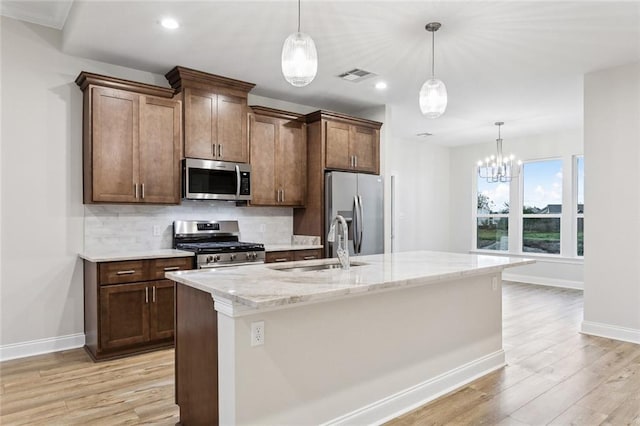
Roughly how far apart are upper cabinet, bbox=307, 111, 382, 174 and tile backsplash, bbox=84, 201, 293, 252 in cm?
110

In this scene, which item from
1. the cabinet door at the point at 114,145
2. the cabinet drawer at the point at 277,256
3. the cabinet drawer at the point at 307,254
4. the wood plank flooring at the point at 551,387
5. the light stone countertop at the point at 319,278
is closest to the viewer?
the light stone countertop at the point at 319,278

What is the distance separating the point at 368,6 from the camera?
9.72ft

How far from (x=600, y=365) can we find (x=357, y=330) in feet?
7.83

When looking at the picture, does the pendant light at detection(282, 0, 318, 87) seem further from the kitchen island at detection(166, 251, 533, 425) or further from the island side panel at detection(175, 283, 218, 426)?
the island side panel at detection(175, 283, 218, 426)

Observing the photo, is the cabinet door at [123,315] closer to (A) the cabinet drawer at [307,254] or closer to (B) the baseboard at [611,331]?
(A) the cabinet drawer at [307,254]

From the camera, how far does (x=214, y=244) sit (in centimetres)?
436

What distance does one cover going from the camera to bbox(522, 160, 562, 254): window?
24.5ft

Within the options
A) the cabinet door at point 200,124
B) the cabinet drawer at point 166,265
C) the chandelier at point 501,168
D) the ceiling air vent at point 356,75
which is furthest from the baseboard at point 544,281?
the cabinet drawer at point 166,265

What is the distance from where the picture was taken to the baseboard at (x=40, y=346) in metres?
3.53

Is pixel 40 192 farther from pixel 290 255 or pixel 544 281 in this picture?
pixel 544 281

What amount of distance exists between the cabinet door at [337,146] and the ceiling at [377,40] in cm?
42

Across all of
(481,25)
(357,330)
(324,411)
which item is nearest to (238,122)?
(481,25)

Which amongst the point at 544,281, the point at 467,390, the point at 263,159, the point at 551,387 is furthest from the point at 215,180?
the point at 544,281

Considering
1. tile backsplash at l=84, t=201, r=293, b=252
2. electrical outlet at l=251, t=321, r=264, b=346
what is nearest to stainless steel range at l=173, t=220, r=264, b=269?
tile backsplash at l=84, t=201, r=293, b=252
